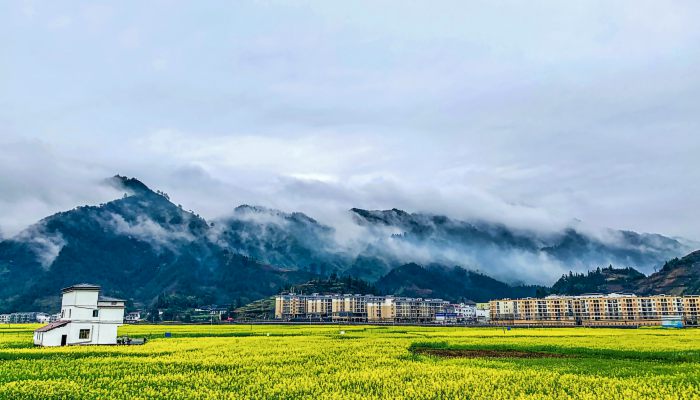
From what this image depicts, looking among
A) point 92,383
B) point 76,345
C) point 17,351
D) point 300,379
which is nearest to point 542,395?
point 300,379

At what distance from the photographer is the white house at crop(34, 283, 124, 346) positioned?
2462 inches

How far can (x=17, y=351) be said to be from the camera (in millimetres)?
53219

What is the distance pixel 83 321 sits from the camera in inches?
2562

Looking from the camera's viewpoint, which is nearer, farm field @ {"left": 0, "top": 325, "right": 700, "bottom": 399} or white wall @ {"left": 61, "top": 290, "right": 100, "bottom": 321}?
farm field @ {"left": 0, "top": 325, "right": 700, "bottom": 399}

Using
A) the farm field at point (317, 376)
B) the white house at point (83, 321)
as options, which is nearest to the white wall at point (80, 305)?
the white house at point (83, 321)

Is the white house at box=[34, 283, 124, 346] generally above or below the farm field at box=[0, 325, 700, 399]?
above

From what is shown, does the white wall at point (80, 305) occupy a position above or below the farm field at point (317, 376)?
above

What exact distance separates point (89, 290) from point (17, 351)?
14751 mm

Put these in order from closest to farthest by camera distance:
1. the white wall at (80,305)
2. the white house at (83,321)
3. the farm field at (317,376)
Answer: the farm field at (317,376) → the white house at (83,321) → the white wall at (80,305)

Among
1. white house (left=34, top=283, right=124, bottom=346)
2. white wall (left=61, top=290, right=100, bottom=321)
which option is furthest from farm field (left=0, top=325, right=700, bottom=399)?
white wall (left=61, top=290, right=100, bottom=321)

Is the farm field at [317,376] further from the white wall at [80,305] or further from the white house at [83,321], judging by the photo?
the white wall at [80,305]

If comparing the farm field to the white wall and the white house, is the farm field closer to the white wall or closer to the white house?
the white house

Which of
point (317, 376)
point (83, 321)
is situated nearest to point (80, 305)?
point (83, 321)

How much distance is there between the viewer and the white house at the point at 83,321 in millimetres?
62531
